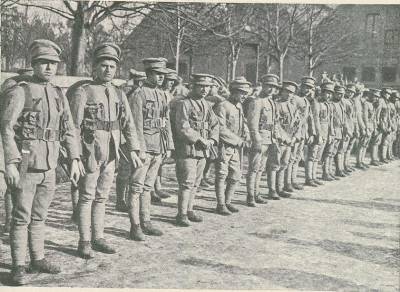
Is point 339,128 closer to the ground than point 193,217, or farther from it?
farther from it

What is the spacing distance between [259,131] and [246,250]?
290 cm

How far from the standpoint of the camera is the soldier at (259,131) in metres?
7.84

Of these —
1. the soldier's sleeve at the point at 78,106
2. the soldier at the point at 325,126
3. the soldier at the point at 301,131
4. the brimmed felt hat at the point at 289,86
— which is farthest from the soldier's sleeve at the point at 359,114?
the soldier's sleeve at the point at 78,106

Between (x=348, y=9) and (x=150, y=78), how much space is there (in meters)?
20.1

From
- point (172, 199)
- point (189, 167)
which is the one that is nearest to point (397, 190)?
point (172, 199)

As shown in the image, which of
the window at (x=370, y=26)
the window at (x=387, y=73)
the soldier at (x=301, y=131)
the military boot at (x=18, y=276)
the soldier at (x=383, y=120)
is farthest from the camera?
the window at (x=387, y=73)

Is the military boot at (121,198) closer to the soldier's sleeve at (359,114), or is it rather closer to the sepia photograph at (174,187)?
the sepia photograph at (174,187)

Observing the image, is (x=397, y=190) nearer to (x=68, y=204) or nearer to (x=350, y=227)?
(x=350, y=227)

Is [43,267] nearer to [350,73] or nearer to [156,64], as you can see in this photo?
[156,64]

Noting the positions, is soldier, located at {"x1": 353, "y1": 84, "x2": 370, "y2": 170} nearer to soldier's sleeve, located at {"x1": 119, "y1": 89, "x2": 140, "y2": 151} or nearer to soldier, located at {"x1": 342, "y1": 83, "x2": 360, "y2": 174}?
soldier, located at {"x1": 342, "y1": 83, "x2": 360, "y2": 174}

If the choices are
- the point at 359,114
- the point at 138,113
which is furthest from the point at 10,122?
the point at 359,114

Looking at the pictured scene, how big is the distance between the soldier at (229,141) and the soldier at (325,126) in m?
2.98

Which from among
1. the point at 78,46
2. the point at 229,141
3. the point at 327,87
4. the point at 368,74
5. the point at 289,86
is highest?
the point at 368,74

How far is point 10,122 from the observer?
409 centimetres
